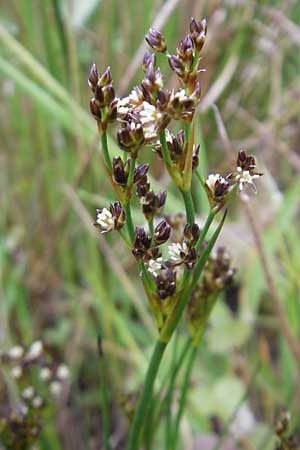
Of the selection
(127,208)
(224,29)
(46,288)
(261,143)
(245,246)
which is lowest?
(127,208)

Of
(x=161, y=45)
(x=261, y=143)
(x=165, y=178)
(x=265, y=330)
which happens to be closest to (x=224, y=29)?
(x=261, y=143)

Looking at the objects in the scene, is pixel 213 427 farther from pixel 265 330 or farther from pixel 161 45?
pixel 161 45

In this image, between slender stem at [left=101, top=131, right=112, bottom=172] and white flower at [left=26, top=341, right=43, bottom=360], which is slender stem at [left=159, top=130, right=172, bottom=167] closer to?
slender stem at [left=101, top=131, right=112, bottom=172]

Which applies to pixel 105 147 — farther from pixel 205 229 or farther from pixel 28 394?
pixel 28 394

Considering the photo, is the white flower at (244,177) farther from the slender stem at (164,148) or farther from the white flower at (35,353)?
the white flower at (35,353)

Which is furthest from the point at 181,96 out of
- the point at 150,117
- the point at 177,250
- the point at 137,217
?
the point at 137,217

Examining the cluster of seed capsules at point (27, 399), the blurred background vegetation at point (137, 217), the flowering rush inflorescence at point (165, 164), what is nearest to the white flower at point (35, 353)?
the cluster of seed capsules at point (27, 399)
